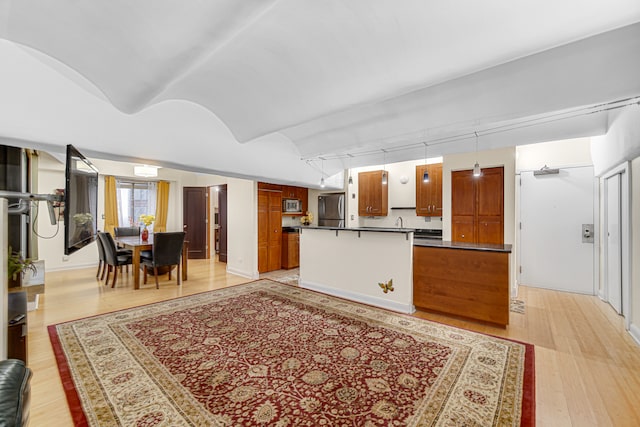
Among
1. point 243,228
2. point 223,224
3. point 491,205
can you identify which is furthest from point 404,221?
point 223,224

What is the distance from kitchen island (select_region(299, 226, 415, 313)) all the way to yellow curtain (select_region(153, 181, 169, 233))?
4.81 metres

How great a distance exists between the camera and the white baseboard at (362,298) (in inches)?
144

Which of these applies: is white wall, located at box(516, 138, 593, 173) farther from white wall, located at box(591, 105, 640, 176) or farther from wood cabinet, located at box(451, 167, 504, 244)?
wood cabinet, located at box(451, 167, 504, 244)

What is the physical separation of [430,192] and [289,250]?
3.41 m

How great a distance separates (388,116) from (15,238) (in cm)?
500

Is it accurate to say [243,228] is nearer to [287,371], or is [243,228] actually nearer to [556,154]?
[287,371]

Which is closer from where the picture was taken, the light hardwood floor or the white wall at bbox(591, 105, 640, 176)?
the light hardwood floor

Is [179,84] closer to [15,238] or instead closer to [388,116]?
[388,116]

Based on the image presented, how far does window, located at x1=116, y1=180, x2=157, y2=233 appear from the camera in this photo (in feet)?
23.1

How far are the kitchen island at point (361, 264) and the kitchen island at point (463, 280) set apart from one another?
Result: 6.7 inches

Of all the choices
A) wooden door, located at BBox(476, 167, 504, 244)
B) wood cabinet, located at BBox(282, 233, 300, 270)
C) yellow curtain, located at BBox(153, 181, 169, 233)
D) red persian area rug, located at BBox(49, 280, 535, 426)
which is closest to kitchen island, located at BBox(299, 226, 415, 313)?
red persian area rug, located at BBox(49, 280, 535, 426)

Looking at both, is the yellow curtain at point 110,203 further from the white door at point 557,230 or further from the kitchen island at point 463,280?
the white door at point 557,230

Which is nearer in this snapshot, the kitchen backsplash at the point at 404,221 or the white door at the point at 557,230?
the white door at the point at 557,230

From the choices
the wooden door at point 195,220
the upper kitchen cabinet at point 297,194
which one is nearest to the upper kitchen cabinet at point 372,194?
the upper kitchen cabinet at point 297,194
